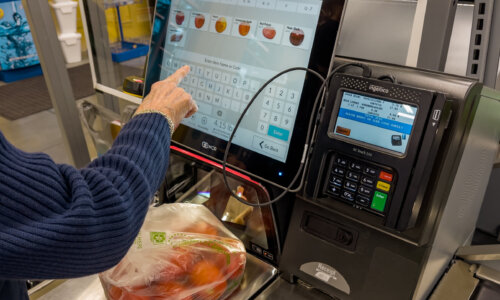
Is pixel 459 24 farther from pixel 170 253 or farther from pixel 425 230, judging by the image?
pixel 170 253

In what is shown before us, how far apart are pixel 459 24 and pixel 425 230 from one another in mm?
715

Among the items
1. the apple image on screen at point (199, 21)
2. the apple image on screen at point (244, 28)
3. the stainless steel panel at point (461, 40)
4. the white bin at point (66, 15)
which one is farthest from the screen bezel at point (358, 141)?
the white bin at point (66, 15)

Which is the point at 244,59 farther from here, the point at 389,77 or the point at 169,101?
the point at 389,77

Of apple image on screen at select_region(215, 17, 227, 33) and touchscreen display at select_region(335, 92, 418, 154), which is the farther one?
apple image on screen at select_region(215, 17, 227, 33)

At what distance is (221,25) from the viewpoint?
0.74 meters

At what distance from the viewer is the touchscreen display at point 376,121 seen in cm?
51

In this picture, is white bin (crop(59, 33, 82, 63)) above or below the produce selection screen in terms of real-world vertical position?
below

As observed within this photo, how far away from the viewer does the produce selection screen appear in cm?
64

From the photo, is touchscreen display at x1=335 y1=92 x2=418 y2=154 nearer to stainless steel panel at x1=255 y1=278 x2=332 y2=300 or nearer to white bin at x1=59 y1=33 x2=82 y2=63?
stainless steel panel at x1=255 y1=278 x2=332 y2=300

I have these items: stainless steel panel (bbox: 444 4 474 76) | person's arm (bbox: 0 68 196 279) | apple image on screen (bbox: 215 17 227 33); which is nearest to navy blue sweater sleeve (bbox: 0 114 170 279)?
person's arm (bbox: 0 68 196 279)

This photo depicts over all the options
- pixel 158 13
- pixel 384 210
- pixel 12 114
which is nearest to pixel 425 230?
pixel 384 210

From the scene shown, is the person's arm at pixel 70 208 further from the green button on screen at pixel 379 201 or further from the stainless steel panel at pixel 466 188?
the stainless steel panel at pixel 466 188

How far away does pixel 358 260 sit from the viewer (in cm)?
62

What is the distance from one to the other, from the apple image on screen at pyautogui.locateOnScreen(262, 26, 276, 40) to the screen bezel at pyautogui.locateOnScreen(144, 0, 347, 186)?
0.09 meters
